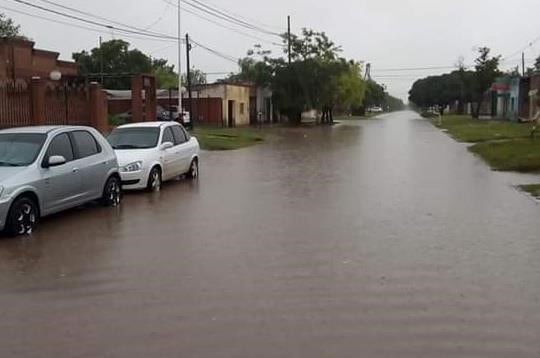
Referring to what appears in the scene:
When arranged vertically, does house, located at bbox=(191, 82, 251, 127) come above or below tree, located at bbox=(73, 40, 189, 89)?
below

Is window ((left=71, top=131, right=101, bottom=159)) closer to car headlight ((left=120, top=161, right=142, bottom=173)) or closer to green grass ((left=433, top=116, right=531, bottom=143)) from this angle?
car headlight ((left=120, top=161, right=142, bottom=173))

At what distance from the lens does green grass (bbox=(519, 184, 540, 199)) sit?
1493 centimetres

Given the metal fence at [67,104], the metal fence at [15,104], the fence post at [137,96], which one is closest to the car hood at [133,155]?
the metal fence at [15,104]

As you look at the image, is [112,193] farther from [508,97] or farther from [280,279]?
[508,97]

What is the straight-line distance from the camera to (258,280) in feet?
25.3

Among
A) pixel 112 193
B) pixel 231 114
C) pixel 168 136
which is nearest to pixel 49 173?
pixel 112 193

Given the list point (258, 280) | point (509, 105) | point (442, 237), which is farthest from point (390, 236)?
point (509, 105)

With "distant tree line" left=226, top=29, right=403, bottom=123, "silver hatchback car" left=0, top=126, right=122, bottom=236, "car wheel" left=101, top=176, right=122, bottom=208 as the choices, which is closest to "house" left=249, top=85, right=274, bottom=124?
"distant tree line" left=226, top=29, right=403, bottom=123

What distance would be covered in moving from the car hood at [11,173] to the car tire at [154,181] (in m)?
5.17

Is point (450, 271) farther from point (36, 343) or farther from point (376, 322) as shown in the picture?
point (36, 343)

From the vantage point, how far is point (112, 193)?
13617 mm

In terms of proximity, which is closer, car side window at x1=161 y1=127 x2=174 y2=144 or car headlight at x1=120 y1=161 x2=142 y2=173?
car headlight at x1=120 y1=161 x2=142 y2=173

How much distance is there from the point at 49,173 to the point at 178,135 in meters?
7.22

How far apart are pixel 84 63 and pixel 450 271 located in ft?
274
